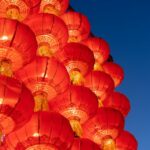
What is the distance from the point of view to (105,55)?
6594 mm

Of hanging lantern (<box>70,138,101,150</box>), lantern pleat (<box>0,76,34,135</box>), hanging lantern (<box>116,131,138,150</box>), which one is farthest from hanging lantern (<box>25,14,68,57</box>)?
hanging lantern (<box>116,131,138,150</box>)

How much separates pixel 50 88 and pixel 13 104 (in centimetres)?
77

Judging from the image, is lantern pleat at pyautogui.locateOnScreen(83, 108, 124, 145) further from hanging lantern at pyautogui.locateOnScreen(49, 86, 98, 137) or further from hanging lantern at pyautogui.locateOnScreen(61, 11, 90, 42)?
hanging lantern at pyautogui.locateOnScreen(61, 11, 90, 42)

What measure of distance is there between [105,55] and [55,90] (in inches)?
82.8

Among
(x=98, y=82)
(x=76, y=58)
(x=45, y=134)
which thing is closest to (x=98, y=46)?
(x=98, y=82)

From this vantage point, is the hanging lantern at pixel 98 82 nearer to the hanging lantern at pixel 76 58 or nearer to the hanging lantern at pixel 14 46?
the hanging lantern at pixel 76 58

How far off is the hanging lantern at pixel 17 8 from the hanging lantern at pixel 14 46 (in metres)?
0.71

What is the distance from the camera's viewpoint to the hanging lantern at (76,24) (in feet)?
20.1

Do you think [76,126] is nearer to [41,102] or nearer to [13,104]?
[41,102]

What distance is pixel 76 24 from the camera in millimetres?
6141

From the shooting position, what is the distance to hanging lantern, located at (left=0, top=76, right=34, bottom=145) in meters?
3.88

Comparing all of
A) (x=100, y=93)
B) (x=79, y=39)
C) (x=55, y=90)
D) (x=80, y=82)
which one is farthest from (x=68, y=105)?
(x=79, y=39)

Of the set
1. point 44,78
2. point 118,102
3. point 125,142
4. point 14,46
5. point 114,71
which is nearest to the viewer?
point 14,46

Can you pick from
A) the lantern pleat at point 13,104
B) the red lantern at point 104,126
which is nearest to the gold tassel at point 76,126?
the red lantern at point 104,126
